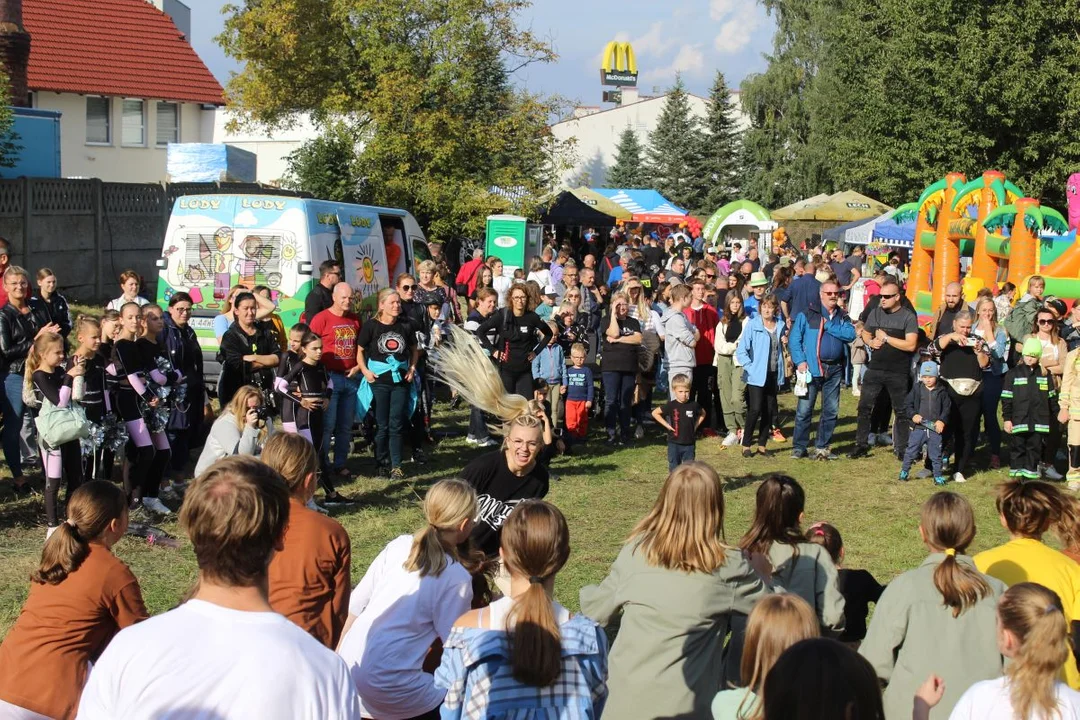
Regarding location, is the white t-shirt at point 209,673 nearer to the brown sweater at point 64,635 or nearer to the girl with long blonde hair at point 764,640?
the girl with long blonde hair at point 764,640

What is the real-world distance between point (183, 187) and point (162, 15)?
58.7 ft

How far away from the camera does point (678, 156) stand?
201ft

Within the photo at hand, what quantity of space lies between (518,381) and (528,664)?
8.43m

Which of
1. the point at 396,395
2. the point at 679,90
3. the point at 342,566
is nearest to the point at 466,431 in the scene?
the point at 396,395

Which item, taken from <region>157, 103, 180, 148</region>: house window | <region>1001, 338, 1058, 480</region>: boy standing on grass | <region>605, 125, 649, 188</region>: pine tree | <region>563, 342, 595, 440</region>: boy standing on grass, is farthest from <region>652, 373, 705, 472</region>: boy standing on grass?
<region>605, 125, 649, 188</region>: pine tree

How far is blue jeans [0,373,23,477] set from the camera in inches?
382

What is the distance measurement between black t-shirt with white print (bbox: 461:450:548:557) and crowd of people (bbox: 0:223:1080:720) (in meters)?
0.01

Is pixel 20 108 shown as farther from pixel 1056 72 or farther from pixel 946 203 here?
pixel 1056 72

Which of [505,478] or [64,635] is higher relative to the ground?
[505,478]

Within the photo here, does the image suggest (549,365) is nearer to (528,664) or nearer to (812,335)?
(812,335)

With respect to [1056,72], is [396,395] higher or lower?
lower

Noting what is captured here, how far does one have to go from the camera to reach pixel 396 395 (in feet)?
35.5

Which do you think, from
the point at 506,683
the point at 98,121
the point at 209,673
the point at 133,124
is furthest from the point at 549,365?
the point at 133,124

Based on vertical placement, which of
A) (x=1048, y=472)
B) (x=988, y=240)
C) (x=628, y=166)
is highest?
(x=628, y=166)
